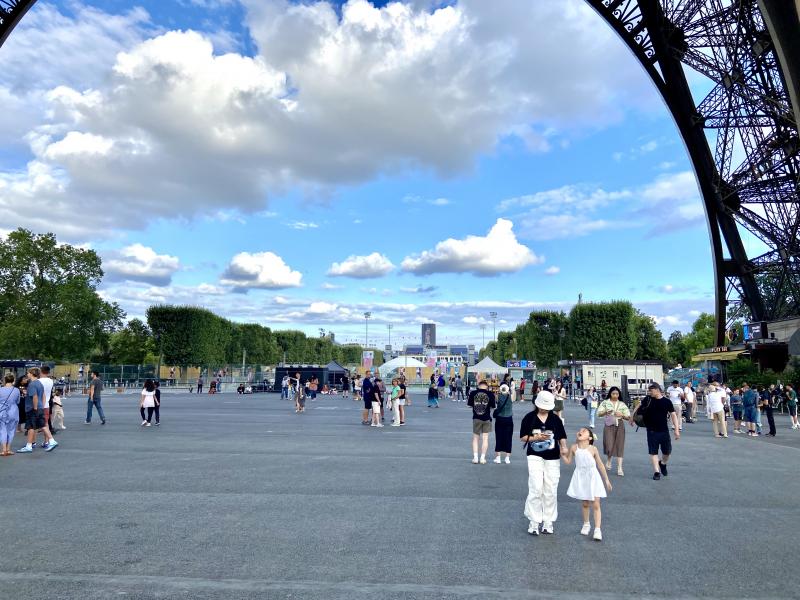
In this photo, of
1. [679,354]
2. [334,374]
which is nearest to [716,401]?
[334,374]

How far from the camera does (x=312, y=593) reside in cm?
460

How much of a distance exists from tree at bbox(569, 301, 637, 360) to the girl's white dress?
201 ft

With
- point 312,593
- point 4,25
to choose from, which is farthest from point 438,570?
point 4,25

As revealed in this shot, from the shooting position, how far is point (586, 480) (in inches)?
250

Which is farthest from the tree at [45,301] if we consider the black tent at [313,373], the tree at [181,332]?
the black tent at [313,373]

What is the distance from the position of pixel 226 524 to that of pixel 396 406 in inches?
506

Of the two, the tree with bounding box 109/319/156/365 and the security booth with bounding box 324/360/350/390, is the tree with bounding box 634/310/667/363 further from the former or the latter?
the tree with bounding box 109/319/156/365

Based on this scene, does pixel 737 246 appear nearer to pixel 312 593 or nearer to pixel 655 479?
pixel 655 479

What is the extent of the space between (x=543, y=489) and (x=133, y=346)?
80182 millimetres

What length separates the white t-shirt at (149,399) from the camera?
1788 centimetres

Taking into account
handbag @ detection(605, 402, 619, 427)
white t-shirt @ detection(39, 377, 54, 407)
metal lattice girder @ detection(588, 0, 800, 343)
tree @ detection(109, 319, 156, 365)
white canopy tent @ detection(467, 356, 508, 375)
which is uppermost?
metal lattice girder @ detection(588, 0, 800, 343)

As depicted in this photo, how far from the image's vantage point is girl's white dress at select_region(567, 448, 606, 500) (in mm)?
6297

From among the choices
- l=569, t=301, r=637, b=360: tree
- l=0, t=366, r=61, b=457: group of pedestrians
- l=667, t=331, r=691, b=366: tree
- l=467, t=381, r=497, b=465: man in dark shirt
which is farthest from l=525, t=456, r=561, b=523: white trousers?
l=667, t=331, r=691, b=366: tree

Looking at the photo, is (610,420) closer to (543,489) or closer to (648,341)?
(543,489)
